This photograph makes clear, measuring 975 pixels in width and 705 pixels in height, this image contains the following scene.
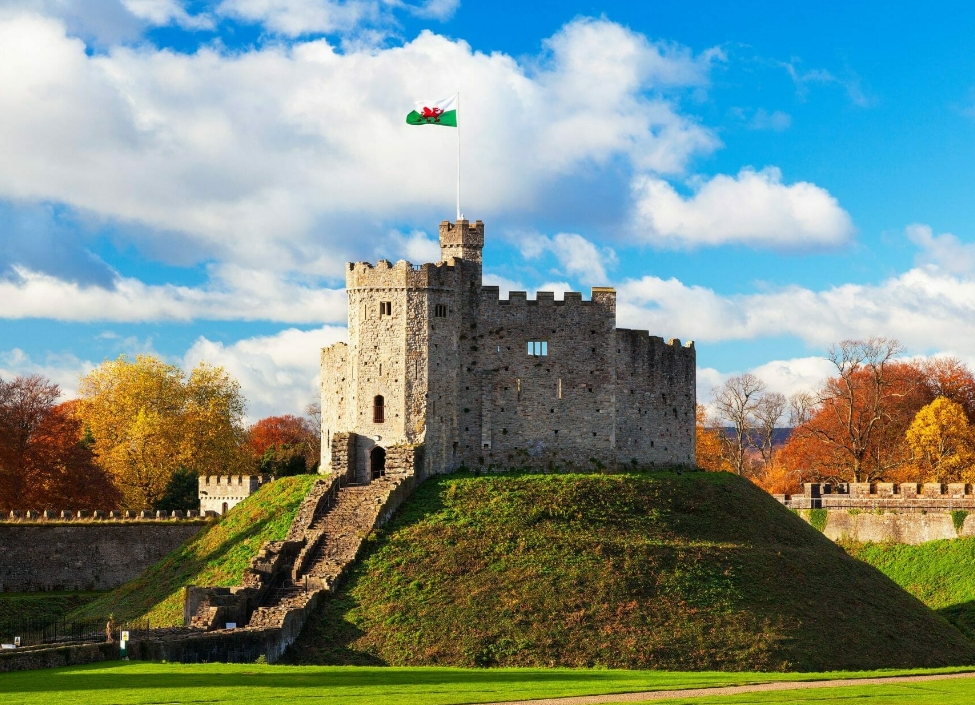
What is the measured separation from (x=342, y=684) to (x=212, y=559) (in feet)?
73.3

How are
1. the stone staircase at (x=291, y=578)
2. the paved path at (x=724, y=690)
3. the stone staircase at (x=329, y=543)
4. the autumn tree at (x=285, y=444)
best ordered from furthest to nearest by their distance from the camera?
the autumn tree at (x=285, y=444)
the stone staircase at (x=329, y=543)
the stone staircase at (x=291, y=578)
the paved path at (x=724, y=690)

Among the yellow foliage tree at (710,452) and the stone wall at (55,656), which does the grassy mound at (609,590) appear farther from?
the yellow foliage tree at (710,452)

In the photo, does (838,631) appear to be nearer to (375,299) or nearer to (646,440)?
(646,440)

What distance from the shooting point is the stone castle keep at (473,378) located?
57.7 metres

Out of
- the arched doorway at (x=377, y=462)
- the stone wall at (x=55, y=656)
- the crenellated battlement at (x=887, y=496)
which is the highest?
the arched doorway at (x=377, y=462)

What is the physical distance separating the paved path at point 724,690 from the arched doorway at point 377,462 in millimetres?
23322

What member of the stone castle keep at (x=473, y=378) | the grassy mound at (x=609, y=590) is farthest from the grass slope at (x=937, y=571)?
the stone castle keep at (x=473, y=378)

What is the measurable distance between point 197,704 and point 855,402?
77.9 metres

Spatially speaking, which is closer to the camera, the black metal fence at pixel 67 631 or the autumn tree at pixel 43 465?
the black metal fence at pixel 67 631

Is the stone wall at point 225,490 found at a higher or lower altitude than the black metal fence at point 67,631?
→ higher

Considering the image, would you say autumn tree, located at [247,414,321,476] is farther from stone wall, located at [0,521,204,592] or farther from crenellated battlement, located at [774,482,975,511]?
crenellated battlement, located at [774,482,975,511]

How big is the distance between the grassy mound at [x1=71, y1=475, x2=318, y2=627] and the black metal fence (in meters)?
0.95

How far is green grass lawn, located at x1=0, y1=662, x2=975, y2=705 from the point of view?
32562 millimetres

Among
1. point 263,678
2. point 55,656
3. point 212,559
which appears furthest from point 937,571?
point 55,656
